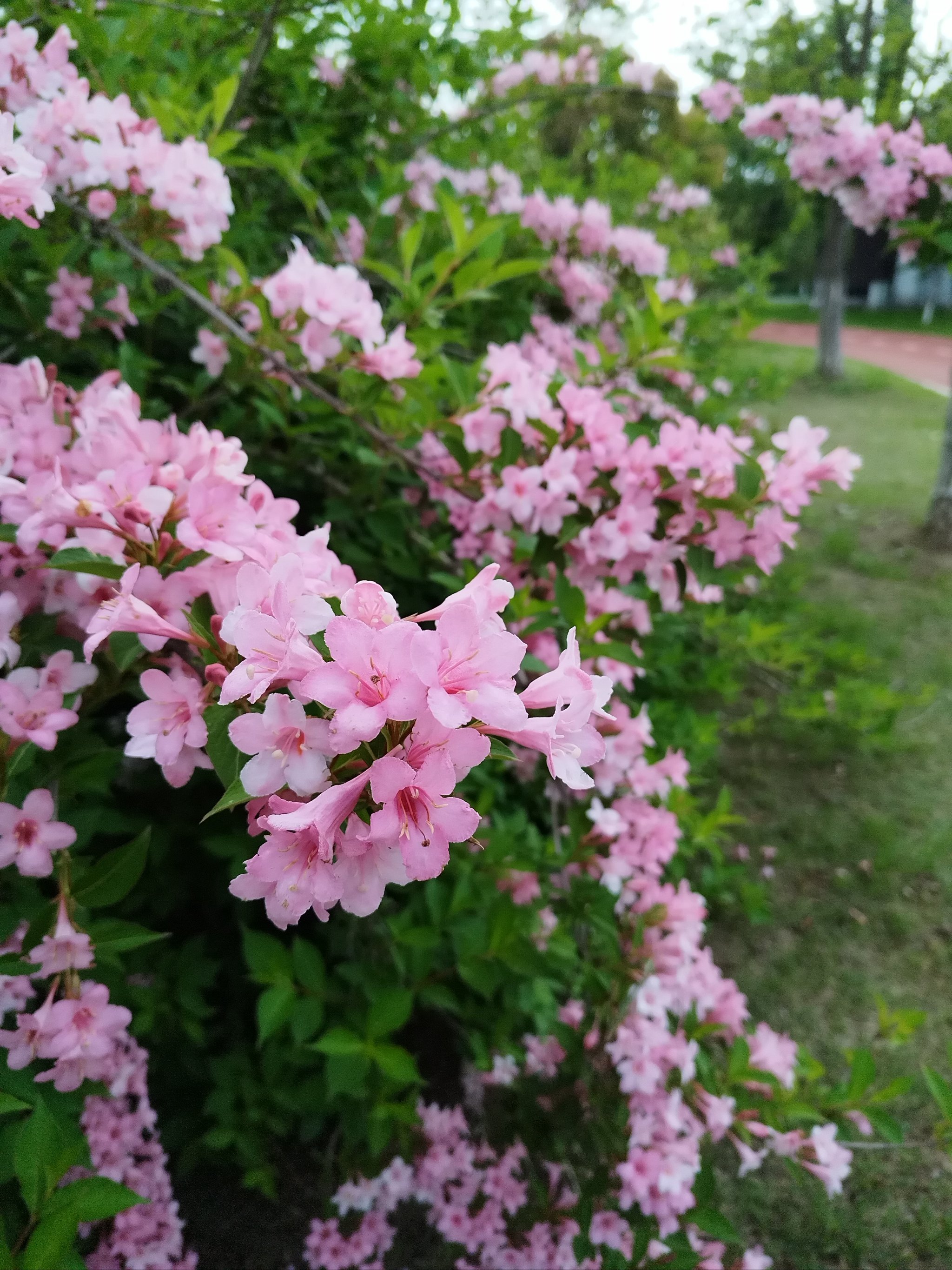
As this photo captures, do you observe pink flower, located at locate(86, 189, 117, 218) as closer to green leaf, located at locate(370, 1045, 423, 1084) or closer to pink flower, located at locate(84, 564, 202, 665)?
pink flower, located at locate(84, 564, 202, 665)

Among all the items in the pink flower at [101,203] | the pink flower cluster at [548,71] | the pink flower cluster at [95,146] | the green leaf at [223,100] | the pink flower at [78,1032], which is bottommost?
the pink flower at [78,1032]

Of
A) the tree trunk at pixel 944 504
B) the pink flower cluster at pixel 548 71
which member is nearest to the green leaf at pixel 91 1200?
the pink flower cluster at pixel 548 71

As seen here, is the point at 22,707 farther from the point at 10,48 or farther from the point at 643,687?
the point at 643,687

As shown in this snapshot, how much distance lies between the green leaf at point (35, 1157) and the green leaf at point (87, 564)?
0.61 m

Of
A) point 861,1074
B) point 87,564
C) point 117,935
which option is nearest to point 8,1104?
point 117,935

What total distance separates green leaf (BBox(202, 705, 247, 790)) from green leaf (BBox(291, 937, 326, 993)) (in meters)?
0.97

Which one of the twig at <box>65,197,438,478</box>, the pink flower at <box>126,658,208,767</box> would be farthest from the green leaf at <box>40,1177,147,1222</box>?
the twig at <box>65,197,438,478</box>

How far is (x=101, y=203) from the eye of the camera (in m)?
1.54

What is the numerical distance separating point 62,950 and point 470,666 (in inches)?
29.2

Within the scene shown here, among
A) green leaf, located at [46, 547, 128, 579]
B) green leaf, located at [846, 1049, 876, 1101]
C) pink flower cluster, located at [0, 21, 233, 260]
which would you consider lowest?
green leaf, located at [846, 1049, 876, 1101]

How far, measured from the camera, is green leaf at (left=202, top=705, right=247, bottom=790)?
0.75 m

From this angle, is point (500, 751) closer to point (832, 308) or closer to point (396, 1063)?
point (396, 1063)

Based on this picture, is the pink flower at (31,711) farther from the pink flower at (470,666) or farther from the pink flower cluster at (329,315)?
the pink flower cluster at (329,315)

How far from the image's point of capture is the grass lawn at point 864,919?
2.25 m
